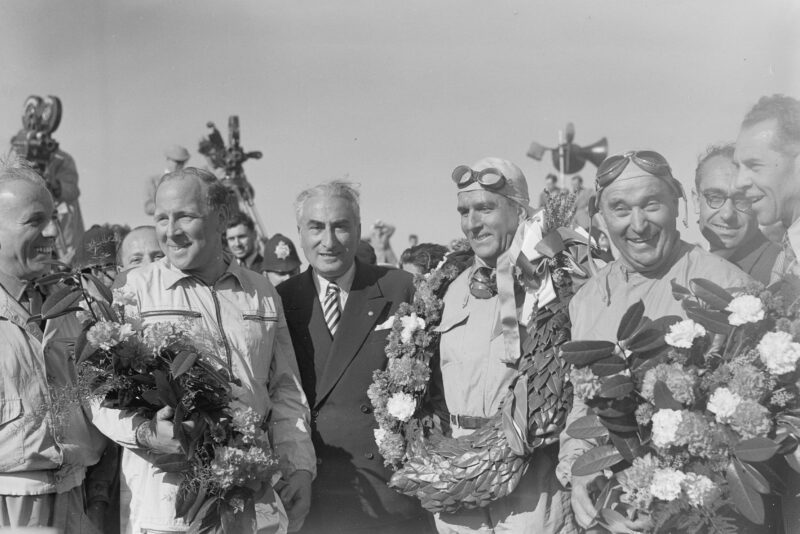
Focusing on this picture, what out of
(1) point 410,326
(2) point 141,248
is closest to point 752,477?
(1) point 410,326

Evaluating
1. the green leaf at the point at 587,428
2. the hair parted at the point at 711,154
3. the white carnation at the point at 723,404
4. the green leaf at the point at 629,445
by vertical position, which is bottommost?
the green leaf at the point at 629,445

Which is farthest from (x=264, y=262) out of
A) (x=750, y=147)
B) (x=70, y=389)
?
(x=750, y=147)

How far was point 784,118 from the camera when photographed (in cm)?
439

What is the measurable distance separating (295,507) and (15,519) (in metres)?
1.41

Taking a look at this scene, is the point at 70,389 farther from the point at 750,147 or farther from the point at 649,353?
the point at 750,147

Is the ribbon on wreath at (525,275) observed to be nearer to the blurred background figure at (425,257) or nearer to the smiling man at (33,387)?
the blurred background figure at (425,257)

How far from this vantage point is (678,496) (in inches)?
150

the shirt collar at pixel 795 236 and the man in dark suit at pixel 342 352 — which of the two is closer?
the shirt collar at pixel 795 236

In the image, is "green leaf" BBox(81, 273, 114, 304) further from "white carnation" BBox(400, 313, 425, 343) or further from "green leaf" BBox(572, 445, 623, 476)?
"green leaf" BBox(572, 445, 623, 476)

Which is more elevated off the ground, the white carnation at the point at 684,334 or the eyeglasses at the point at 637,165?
the eyeglasses at the point at 637,165

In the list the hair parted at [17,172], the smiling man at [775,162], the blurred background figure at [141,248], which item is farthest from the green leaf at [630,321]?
the blurred background figure at [141,248]

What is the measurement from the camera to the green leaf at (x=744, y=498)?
3.71m

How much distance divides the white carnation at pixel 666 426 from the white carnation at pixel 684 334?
A: 0.29 m

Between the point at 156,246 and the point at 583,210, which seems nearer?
the point at 156,246
